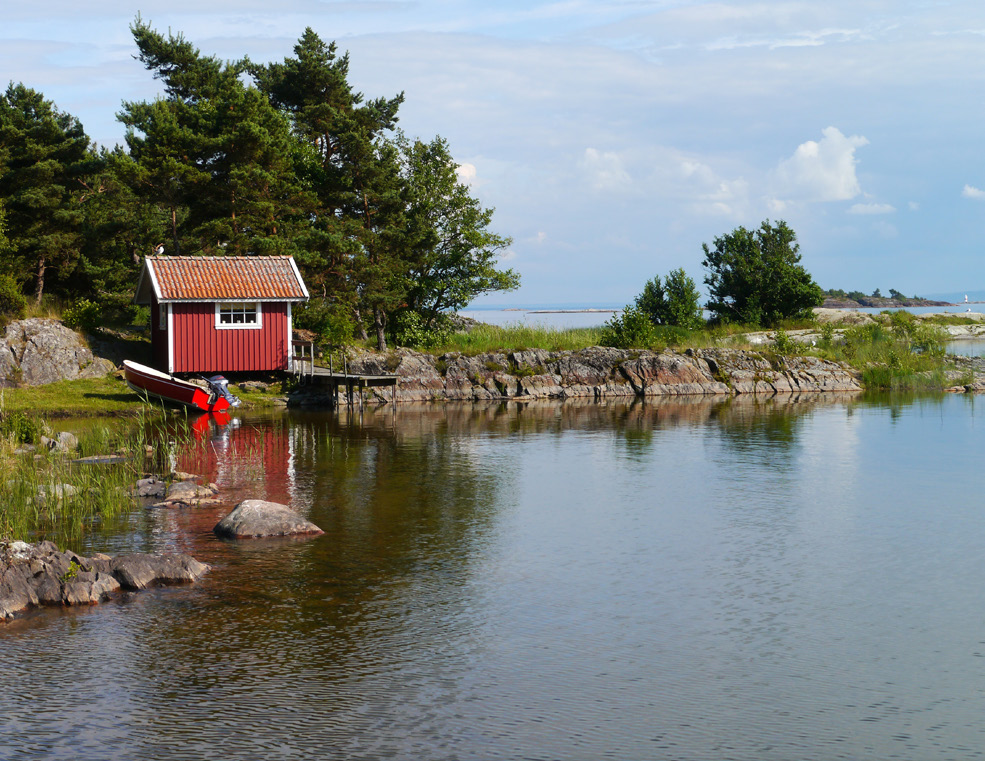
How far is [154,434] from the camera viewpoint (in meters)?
30.2

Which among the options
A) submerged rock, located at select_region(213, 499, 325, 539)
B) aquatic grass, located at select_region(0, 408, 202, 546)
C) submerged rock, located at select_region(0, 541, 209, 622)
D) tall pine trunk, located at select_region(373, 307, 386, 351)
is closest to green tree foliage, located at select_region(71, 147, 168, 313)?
tall pine trunk, located at select_region(373, 307, 386, 351)

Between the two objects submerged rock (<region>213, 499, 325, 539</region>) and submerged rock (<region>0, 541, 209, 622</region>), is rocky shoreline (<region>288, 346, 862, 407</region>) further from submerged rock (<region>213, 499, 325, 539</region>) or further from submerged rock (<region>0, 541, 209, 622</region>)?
submerged rock (<region>0, 541, 209, 622</region>)

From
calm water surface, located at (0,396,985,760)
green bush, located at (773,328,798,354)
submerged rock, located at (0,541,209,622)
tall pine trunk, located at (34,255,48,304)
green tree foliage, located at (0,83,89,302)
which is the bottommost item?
calm water surface, located at (0,396,985,760)

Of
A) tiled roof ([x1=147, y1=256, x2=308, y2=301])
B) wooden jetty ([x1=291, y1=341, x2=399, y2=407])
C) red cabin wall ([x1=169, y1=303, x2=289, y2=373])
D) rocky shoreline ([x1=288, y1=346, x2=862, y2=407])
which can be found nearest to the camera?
tiled roof ([x1=147, y1=256, x2=308, y2=301])

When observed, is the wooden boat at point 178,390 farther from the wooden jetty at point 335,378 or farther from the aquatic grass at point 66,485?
the aquatic grass at point 66,485

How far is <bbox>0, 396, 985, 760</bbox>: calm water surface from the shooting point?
30.1ft

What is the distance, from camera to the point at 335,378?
40.2m

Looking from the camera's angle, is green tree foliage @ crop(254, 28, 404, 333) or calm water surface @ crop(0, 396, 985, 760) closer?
calm water surface @ crop(0, 396, 985, 760)

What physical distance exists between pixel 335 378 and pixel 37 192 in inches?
713

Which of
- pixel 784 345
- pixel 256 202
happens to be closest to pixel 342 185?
pixel 256 202

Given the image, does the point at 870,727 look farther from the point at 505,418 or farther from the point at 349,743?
the point at 505,418

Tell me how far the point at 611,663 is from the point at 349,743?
3400 millimetres

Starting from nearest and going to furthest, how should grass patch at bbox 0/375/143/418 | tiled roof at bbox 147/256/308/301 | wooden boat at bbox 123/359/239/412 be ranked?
grass patch at bbox 0/375/143/418, wooden boat at bbox 123/359/239/412, tiled roof at bbox 147/256/308/301

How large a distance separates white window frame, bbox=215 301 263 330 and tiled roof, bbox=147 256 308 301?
27.5 inches
